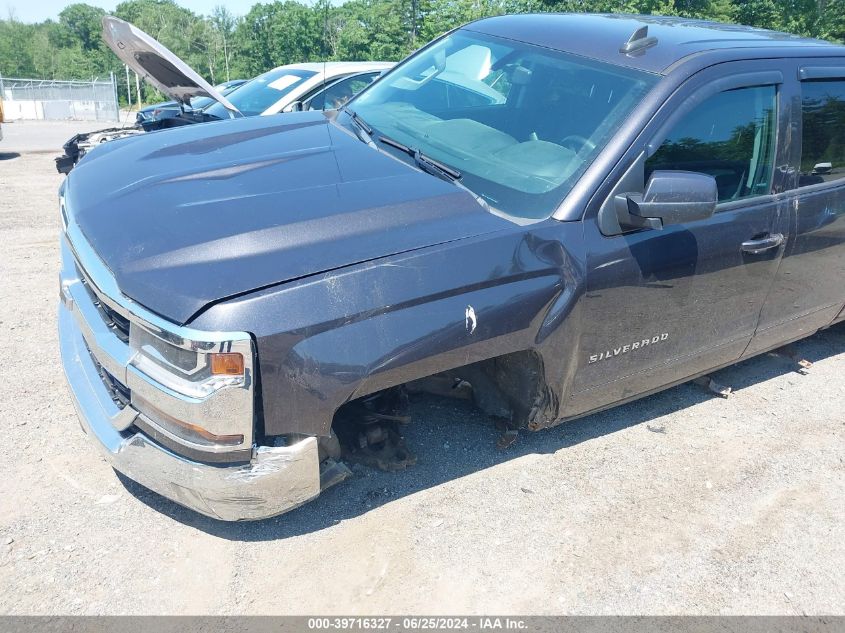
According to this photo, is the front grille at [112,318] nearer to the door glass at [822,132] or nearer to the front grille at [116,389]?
the front grille at [116,389]

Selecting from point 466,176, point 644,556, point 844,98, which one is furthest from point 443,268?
point 844,98

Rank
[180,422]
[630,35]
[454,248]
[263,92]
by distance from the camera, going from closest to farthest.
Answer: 1. [180,422]
2. [454,248]
3. [630,35]
4. [263,92]

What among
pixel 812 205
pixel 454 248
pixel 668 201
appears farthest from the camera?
pixel 812 205

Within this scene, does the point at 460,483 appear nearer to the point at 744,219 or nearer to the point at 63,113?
the point at 744,219

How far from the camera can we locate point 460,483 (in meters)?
3.22

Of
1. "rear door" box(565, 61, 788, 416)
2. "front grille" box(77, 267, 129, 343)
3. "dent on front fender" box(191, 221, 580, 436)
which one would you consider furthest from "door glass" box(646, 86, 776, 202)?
"front grille" box(77, 267, 129, 343)

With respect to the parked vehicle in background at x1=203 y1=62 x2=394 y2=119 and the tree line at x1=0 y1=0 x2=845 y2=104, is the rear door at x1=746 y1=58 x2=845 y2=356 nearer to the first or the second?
the tree line at x1=0 y1=0 x2=845 y2=104

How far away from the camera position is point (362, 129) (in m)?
3.62

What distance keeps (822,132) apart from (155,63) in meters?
5.00

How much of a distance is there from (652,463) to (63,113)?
31643 millimetres

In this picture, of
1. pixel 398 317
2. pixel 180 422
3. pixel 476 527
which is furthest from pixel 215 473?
pixel 476 527

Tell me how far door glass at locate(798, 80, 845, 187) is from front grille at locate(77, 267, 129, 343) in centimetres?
323

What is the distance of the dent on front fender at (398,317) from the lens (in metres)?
2.29

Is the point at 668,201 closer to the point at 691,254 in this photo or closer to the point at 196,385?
the point at 691,254
